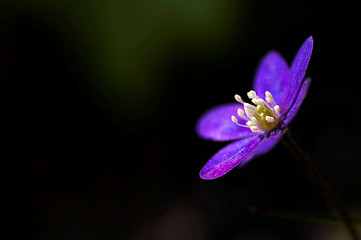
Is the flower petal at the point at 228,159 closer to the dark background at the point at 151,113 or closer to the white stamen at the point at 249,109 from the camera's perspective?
the white stamen at the point at 249,109

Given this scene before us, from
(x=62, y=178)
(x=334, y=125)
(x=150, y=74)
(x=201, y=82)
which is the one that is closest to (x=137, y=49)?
(x=150, y=74)

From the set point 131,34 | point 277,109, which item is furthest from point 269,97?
point 131,34

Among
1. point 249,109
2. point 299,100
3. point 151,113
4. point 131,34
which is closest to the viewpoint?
point 299,100

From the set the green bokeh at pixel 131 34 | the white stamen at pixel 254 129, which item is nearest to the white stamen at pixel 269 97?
the white stamen at pixel 254 129

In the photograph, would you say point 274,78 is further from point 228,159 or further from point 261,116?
point 228,159

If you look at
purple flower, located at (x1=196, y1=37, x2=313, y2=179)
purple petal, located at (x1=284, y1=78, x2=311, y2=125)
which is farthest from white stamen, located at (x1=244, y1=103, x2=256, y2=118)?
purple petal, located at (x1=284, y1=78, x2=311, y2=125)
